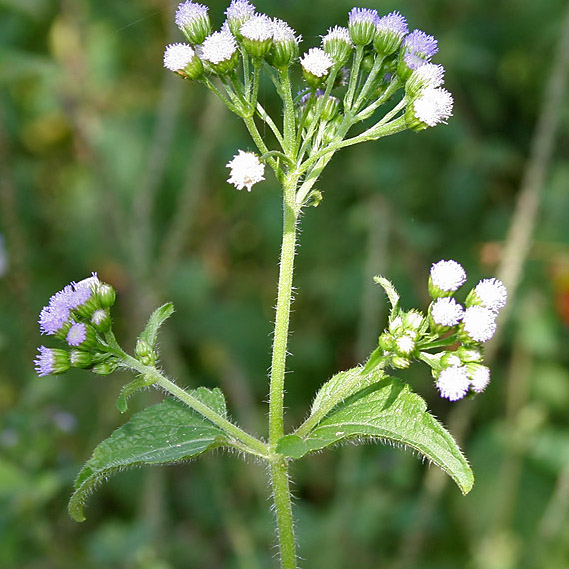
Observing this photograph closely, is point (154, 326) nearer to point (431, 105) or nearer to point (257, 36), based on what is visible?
point (257, 36)

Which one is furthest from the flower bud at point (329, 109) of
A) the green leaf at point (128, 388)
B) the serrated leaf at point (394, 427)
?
the green leaf at point (128, 388)

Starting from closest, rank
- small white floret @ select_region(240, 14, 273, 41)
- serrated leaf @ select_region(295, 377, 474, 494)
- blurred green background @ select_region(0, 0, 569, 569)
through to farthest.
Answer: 1. serrated leaf @ select_region(295, 377, 474, 494)
2. small white floret @ select_region(240, 14, 273, 41)
3. blurred green background @ select_region(0, 0, 569, 569)

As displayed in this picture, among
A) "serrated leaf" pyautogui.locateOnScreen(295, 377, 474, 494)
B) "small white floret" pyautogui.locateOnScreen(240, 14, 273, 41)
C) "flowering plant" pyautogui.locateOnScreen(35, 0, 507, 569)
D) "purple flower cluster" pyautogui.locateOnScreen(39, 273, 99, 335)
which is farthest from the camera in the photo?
"purple flower cluster" pyautogui.locateOnScreen(39, 273, 99, 335)

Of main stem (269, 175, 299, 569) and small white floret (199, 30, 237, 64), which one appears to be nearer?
main stem (269, 175, 299, 569)

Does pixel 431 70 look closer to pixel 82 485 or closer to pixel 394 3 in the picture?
pixel 82 485

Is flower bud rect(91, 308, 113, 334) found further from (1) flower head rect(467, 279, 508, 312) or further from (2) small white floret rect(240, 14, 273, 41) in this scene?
(1) flower head rect(467, 279, 508, 312)

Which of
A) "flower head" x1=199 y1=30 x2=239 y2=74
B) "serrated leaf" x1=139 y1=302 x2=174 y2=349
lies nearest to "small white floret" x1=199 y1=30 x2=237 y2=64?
"flower head" x1=199 y1=30 x2=239 y2=74
